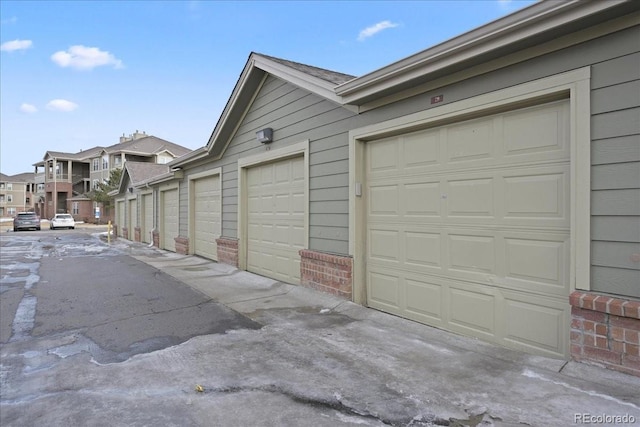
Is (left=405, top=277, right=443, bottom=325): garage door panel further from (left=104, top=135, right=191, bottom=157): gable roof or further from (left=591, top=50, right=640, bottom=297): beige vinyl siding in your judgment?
(left=104, top=135, right=191, bottom=157): gable roof

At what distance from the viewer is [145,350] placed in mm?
4172

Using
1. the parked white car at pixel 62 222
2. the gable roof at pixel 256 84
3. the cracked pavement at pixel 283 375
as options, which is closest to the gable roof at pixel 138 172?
the gable roof at pixel 256 84

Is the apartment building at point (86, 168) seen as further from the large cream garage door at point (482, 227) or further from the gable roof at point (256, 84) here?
the large cream garage door at point (482, 227)

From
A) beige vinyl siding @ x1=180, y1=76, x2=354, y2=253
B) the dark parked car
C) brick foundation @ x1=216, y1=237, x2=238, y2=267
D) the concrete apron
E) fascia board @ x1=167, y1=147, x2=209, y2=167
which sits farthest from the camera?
the dark parked car

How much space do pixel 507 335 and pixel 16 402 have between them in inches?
178

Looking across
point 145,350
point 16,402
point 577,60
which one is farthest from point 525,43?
point 16,402

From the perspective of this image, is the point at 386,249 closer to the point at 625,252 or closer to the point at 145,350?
the point at 625,252

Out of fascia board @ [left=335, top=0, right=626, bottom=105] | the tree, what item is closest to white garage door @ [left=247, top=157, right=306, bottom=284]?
fascia board @ [left=335, top=0, right=626, bottom=105]

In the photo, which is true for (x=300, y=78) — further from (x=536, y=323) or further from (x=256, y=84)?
(x=536, y=323)

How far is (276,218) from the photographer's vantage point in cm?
787

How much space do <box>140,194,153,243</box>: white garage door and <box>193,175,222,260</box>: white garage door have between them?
6383mm

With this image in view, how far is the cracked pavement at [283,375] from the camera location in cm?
278

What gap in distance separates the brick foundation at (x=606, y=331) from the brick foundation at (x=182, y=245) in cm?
1114

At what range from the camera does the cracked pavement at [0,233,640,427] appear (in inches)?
109
